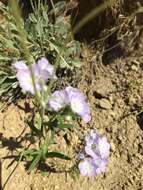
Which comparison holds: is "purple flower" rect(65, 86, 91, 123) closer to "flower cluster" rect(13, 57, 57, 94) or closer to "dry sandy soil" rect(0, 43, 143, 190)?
"flower cluster" rect(13, 57, 57, 94)

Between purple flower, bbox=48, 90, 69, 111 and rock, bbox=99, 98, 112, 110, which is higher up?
rock, bbox=99, 98, 112, 110

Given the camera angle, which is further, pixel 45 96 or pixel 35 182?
pixel 35 182

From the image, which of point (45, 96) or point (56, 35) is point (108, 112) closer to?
point (56, 35)

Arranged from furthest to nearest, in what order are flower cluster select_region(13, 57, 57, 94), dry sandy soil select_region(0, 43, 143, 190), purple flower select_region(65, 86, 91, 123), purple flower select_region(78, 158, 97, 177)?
1. dry sandy soil select_region(0, 43, 143, 190)
2. purple flower select_region(78, 158, 97, 177)
3. purple flower select_region(65, 86, 91, 123)
4. flower cluster select_region(13, 57, 57, 94)

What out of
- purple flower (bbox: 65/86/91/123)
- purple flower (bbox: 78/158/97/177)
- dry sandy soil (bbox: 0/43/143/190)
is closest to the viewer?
purple flower (bbox: 65/86/91/123)

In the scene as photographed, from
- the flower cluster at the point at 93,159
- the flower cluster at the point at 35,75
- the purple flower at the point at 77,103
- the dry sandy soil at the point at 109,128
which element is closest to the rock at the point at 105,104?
the dry sandy soil at the point at 109,128

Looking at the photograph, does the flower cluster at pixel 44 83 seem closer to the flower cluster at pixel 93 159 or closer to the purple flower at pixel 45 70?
the purple flower at pixel 45 70

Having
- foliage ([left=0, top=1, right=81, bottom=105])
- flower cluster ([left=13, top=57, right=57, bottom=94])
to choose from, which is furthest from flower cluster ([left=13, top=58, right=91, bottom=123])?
foliage ([left=0, top=1, right=81, bottom=105])

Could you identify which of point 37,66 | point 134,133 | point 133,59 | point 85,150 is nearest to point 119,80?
point 133,59

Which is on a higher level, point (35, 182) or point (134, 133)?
point (134, 133)
